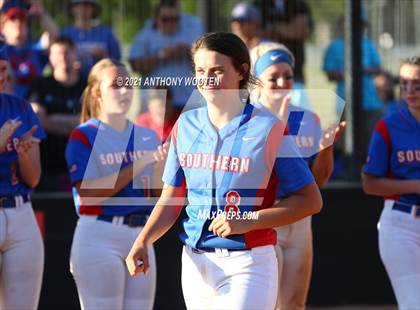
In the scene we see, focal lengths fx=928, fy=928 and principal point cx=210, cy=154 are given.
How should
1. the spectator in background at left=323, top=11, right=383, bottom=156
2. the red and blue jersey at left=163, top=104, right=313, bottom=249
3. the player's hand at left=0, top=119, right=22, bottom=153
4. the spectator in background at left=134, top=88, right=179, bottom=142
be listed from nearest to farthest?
the red and blue jersey at left=163, top=104, right=313, bottom=249 < the player's hand at left=0, top=119, right=22, bottom=153 < the spectator in background at left=134, top=88, right=179, bottom=142 < the spectator in background at left=323, top=11, right=383, bottom=156

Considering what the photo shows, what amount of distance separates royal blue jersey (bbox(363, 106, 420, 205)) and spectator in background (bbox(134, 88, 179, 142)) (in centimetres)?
167

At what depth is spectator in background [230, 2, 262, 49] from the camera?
7.66 metres

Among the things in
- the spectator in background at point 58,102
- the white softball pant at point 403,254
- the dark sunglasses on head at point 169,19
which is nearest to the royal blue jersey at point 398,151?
the white softball pant at point 403,254

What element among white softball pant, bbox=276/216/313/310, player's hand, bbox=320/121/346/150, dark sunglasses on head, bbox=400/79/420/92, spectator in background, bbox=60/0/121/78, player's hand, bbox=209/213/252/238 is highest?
spectator in background, bbox=60/0/121/78

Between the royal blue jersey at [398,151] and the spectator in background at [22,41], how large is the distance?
134 inches

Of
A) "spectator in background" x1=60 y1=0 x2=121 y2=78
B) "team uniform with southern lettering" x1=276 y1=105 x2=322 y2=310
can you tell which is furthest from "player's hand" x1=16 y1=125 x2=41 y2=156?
"spectator in background" x1=60 y1=0 x2=121 y2=78

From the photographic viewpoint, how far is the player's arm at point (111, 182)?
5277mm

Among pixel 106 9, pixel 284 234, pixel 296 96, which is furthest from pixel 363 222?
pixel 106 9

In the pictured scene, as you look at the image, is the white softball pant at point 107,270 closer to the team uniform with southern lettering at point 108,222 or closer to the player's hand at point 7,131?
the team uniform with southern lettering at point 108,222

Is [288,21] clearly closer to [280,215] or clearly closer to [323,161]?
[323,161]

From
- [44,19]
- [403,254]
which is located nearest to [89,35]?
[44,19]

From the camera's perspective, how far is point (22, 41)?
770 centimetres

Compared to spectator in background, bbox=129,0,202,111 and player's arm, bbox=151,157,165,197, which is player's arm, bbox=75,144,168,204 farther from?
spectator in background, bbox=129,0,202,111

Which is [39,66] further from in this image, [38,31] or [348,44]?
[348,44]
